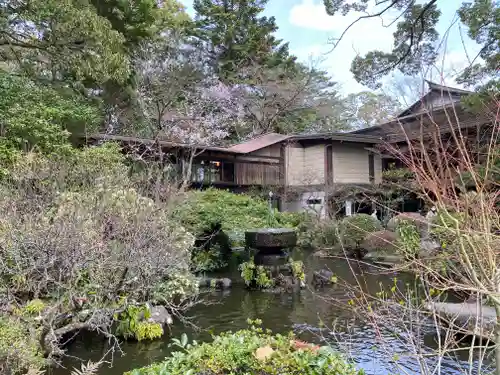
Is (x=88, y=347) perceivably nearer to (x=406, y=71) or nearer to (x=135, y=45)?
(x=406, y=71)

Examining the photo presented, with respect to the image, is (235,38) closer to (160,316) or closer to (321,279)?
(321,279)

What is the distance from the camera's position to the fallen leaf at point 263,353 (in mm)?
3063

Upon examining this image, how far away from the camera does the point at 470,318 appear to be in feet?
13.8

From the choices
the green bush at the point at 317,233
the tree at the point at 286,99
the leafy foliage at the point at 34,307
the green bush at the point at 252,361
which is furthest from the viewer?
the tree at the point at 286,99

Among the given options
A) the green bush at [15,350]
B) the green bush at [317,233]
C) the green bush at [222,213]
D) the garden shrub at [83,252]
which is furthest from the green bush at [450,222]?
the green bush at [317,233]

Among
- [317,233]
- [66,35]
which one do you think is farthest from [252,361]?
[317,233]

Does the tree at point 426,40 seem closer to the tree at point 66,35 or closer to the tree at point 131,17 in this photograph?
the tree at point 66,35

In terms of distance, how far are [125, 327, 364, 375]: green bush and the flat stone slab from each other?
0.79 m

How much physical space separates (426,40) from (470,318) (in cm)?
703

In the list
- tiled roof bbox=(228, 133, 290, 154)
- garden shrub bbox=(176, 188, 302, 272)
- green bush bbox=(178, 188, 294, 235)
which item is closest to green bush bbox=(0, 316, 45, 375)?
garden shrub bbox=(176, 188, 302, 272)

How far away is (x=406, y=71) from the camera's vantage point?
9758 mm

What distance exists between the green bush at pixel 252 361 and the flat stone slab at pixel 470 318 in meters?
0.79

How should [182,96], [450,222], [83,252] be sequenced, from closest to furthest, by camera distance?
[450,222]
[83,252]
[182,96]

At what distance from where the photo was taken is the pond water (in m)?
5.57
